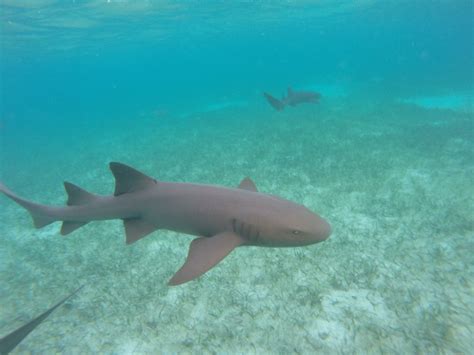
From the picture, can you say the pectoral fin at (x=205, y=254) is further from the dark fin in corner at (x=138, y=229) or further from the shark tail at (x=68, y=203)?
the shark tail at (x=68, y=203)

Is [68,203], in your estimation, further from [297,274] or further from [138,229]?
[297,274]

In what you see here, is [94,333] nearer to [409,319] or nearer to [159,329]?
[159,329]

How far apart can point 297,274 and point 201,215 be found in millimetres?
3536

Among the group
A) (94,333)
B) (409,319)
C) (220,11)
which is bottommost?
(94,333)

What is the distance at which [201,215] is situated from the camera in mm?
3930

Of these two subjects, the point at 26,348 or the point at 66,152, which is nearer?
the point at 26,348

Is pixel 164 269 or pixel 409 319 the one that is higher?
pixel 409 319

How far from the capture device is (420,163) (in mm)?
11875

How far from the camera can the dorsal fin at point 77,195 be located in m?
5.02

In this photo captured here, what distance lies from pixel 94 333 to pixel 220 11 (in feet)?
132

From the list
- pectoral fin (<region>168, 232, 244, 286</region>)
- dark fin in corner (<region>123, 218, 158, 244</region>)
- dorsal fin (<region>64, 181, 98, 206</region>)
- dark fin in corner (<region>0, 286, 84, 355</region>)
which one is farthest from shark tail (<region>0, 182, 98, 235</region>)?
pectoral fin (<region>168, 232, 244, 286</region>)

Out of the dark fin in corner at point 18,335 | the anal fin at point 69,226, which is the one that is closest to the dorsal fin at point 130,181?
the anal fin at point 69,226

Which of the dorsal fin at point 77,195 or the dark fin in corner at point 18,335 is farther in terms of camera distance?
the dorsal fin at point 77,195

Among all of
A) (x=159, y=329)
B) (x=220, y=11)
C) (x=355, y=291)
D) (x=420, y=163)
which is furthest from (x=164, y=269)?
(x=220, y=11)
